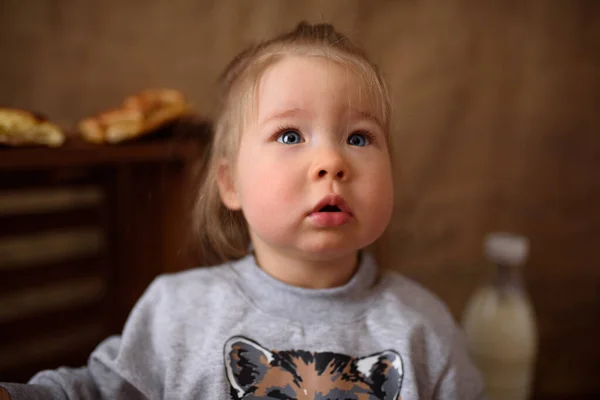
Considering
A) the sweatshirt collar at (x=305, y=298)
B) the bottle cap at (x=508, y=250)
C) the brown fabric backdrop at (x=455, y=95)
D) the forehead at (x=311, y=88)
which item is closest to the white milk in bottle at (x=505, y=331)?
the bottle cap at (x=508, y=250)

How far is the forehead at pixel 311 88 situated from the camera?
0.66m

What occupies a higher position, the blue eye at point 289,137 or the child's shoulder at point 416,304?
the blue eye at point 289,137

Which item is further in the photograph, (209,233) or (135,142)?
(135,142)

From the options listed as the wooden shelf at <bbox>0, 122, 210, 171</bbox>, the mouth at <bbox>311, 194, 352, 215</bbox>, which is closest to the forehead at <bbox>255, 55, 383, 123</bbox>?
the mouth at <bbox>311, 194, 352, 215</bbox>

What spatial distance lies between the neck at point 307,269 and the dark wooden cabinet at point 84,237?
0.83 feet

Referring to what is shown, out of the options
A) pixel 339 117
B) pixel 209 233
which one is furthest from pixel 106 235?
pixel 339 117

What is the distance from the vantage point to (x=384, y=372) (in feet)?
→ 2.28

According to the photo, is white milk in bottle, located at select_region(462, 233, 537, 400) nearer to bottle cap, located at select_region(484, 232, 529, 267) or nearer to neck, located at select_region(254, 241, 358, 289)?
bottle cap, located at select_region(484, 232, 529, 267)

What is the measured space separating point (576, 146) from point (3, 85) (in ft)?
4.78

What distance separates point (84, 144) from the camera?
90 centimetres

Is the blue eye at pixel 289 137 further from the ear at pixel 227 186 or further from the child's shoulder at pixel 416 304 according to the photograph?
the child's shoulder at pixel 416 304

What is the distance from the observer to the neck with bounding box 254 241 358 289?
0.73 metres

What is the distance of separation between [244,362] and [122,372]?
15 centimetres

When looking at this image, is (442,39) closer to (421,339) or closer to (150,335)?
(421,339)
